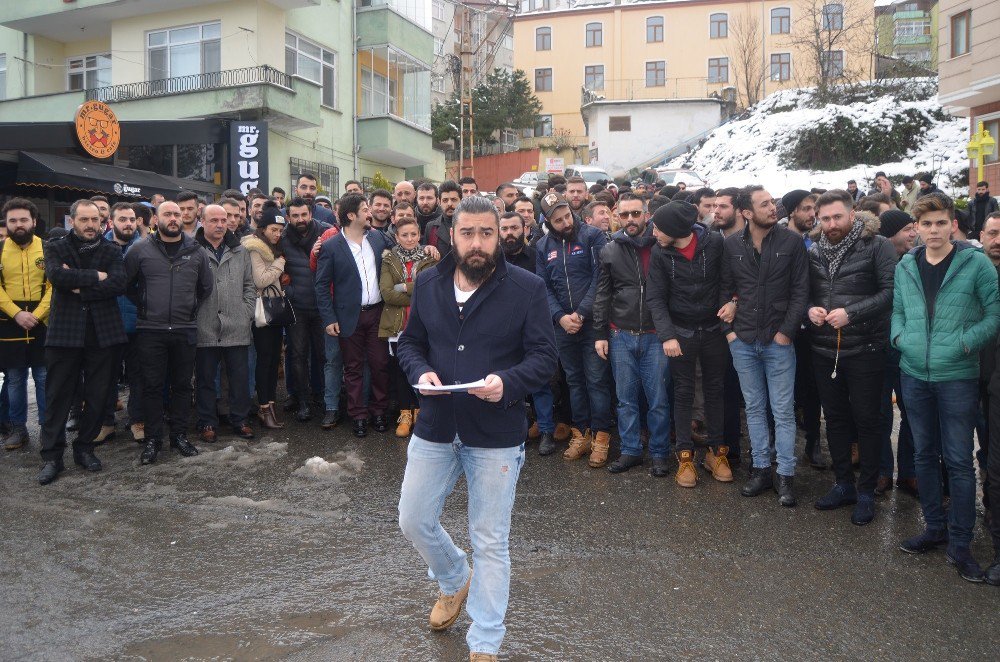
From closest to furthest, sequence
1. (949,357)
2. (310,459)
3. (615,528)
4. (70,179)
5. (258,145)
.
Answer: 1. (949,357)
2. (615,528)
3. (310,459)
4. (70,179)
5. (258,145)

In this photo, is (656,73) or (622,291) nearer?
(622,291)

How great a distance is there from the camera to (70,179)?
1605cm

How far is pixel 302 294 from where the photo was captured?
855cm

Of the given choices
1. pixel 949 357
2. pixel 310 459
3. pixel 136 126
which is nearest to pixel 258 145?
pixel 136 126

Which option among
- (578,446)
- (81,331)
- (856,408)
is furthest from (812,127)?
(81,331)

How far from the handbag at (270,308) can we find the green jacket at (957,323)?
609 cm

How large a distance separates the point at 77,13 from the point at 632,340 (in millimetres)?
24924

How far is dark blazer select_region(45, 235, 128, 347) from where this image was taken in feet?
22.7

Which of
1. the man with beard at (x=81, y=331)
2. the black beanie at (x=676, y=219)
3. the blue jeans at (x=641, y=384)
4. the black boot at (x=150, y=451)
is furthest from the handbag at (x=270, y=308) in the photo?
the black beanie at (x=676, y=219)

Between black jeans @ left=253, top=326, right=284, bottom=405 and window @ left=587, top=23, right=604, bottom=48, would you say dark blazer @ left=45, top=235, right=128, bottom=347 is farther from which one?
window @ left=587, top=23, right=604, bottom=48

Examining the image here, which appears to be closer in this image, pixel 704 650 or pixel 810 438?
pixel 704 650

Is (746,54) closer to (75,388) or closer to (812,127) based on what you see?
(812,127)

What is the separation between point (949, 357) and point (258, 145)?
19.0 m

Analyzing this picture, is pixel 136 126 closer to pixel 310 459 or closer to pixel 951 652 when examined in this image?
pixel 310 459
